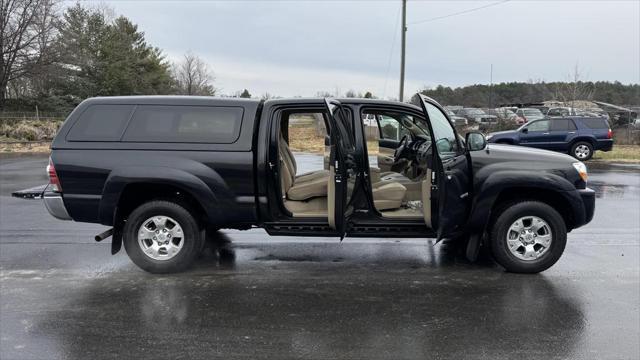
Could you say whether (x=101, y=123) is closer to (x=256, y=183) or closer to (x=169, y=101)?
(x=169, y=101)

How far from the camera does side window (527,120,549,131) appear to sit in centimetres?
1980

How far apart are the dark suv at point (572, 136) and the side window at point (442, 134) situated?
15231 millimetres

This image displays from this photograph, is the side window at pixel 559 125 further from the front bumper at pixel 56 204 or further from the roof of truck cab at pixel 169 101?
the front bumper at pixel 56 204

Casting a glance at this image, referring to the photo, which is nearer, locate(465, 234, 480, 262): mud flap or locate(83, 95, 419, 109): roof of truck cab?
locate(83, 95, 419, 109): roof of truck cab

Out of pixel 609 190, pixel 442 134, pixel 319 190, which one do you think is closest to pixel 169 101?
pixel 319 190

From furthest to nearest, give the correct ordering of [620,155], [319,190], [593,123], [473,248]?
[620,155] → [593,123] → [319,190] → [473,248]

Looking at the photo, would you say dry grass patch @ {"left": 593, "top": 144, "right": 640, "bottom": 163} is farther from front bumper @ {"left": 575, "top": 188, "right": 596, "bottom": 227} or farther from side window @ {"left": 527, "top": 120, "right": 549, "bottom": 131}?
front bumper @ {"left": 575, "top": 188, "right": 596, "bottom": 227}

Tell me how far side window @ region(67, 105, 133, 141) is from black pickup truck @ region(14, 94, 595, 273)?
0.01 metres

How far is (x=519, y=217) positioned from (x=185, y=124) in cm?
363

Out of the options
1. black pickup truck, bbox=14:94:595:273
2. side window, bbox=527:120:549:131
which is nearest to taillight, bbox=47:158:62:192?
black pickup truck, bbox=14:94:595:273

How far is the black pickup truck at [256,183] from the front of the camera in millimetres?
5277

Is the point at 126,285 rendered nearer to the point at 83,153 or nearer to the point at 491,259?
the point at 83,153

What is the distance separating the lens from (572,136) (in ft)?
63.8

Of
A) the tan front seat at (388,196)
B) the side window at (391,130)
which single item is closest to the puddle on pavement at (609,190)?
the side window at (391,130)
